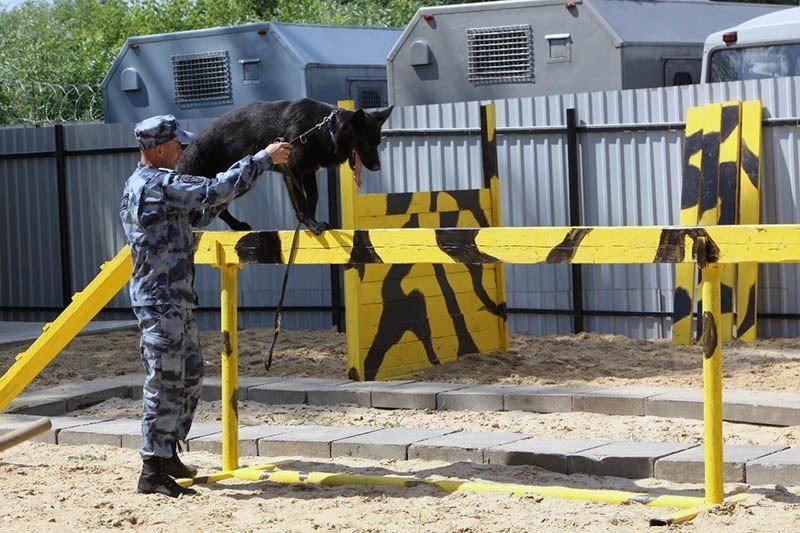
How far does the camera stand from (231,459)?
22.0 feet

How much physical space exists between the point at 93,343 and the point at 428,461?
Answer: 6.05m

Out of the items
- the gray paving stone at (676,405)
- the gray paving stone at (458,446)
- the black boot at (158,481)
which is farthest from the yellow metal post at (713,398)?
the black boot at (158,481)

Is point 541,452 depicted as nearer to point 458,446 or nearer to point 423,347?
point 458,446

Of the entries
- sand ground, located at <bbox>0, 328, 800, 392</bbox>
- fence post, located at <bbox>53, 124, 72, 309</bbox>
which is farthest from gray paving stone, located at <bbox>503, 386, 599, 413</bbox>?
fence post, located at <bbox>53, 124, 72, 309</bbox>

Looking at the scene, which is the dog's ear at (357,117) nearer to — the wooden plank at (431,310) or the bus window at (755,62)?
the wooden plank at (431,310)

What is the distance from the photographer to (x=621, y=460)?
6.40 meters

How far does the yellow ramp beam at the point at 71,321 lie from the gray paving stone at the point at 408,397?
242 cm

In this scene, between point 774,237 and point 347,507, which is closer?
point 774,237

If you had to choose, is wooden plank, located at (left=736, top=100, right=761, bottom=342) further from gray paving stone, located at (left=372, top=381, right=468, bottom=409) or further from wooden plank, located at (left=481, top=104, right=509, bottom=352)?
gray paving stone, located at (left=372, top=381, right=468, bottom=409)

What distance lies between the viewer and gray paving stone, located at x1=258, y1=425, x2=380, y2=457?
720 centimetres

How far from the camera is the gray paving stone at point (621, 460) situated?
6371mm

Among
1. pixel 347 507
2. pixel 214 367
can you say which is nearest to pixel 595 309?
pixel 214 367

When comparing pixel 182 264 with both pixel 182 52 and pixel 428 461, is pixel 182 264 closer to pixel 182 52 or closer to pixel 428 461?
pixel 428 461

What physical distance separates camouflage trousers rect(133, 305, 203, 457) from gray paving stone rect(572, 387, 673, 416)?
9.48 feet
